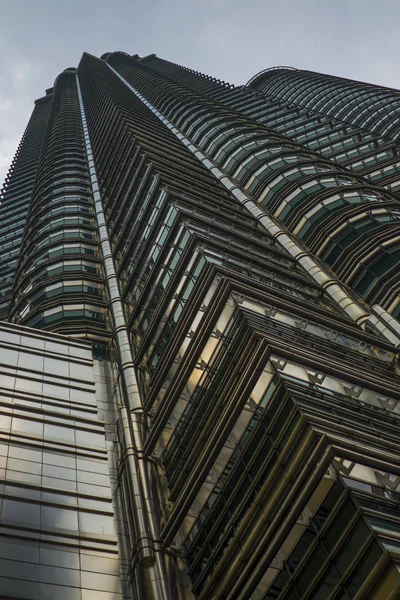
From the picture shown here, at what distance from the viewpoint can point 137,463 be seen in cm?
2723

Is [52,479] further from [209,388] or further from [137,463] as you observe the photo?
[209,388]

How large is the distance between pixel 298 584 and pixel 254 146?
45869 mm

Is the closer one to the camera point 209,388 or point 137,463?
point 209,388

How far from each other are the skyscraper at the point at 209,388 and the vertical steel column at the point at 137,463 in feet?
0.34

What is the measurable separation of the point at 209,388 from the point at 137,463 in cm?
522

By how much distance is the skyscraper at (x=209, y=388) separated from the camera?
17.6m

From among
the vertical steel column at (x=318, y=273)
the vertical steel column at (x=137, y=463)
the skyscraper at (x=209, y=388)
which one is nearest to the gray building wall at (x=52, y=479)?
the skyscraper at (x=209, y=388)

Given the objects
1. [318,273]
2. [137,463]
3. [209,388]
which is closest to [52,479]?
[137,463]

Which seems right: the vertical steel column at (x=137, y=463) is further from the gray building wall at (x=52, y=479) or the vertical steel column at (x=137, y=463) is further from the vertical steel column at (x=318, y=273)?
the vertical steel column at (x=318, y=273)

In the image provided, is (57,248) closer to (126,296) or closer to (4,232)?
(126,296)

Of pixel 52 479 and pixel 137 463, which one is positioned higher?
pixel 137 463

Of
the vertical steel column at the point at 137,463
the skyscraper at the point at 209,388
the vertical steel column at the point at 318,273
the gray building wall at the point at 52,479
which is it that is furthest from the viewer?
the vertical steel column at the point at 318,273

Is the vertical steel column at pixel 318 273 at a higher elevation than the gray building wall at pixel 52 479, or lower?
higher

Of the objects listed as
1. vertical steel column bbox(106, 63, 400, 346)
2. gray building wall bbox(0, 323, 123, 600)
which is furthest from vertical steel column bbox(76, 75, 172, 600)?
vertical steel column bbox(106, 63, 400, 346)
